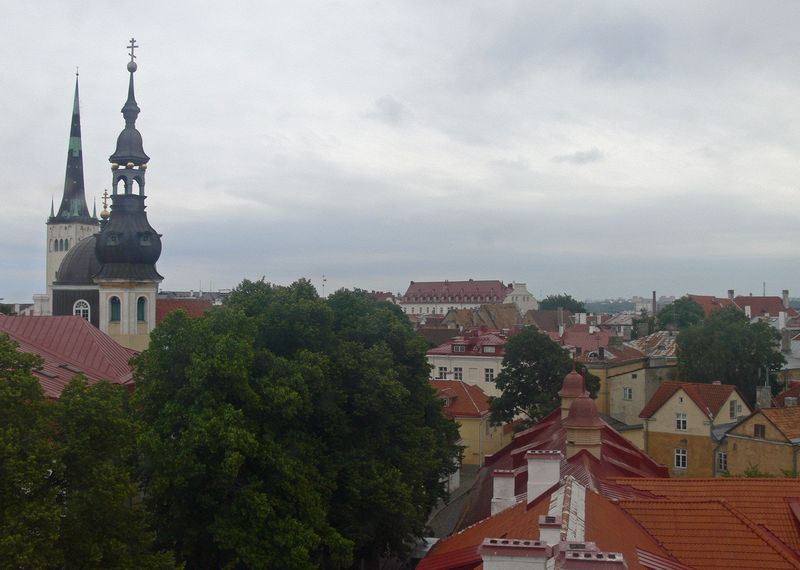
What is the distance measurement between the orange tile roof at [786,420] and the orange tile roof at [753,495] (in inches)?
753

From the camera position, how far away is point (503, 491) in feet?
63.3

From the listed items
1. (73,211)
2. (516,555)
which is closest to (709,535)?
(516,555)

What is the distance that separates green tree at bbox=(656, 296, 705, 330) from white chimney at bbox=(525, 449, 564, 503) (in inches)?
3218

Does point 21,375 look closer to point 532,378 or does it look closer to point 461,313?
point 532,378

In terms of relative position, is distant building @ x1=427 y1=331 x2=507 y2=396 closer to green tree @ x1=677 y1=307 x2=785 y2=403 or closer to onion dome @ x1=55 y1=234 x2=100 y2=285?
green tree @ x1=677 y1=307 x2=785 y2=403

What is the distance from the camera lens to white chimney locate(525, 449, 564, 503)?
17641 millimetres

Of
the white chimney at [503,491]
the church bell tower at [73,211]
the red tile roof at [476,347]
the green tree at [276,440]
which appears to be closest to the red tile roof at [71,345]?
the green tree at [276,440]

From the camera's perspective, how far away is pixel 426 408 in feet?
109

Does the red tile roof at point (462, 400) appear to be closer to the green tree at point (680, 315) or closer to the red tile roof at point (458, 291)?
the green tree at point (680, 315)

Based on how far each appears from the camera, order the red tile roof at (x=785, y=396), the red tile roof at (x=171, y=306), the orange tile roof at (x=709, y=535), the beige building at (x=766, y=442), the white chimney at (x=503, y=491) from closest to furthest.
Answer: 1. the orange tile roof at (x=709, y=535)
2. the white chimney at (x=503, y=491)
3. the beige building at (x=766, y=442)
4. the red tile roof at (x=785, y=396)
5. the red tile roof at (x=171, y=306)

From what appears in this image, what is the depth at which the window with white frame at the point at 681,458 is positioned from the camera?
40.6 meters

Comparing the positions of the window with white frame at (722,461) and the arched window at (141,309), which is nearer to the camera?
the window with white frame at (722,461)

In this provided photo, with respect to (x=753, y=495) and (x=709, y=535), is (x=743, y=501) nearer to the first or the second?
(x=753, y=495)

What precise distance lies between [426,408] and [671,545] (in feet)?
61.6
